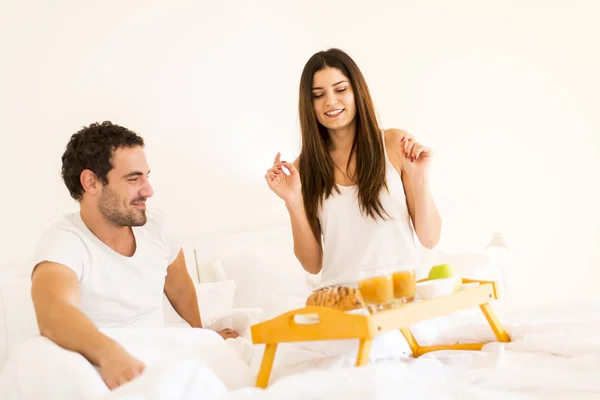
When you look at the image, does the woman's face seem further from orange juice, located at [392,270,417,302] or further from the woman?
orange juice, located at [392,270,417,302]

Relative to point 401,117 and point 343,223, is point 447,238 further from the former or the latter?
point 343,223

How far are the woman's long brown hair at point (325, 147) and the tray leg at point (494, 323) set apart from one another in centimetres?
61

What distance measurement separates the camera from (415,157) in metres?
2.47

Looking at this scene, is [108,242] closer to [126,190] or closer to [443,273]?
[126,190]

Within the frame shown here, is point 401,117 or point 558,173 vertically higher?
point 401,117

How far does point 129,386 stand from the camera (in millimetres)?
1628

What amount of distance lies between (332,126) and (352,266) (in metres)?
0.49

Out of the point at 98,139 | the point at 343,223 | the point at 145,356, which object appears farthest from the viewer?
the point at 343,223

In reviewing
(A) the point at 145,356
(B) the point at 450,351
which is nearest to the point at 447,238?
(B) the point at 450,351

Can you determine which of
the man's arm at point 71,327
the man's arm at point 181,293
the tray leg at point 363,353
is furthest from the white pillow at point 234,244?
the tray leg at point 363,353

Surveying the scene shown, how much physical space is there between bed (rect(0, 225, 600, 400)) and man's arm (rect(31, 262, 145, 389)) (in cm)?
4

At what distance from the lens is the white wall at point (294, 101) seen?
3424 mm

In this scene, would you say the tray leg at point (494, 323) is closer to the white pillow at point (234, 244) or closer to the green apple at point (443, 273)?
the green apple at point (443, 273)

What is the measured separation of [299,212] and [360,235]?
0.22 metres
